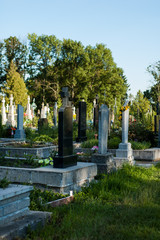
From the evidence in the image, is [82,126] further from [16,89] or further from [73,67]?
[73,67]

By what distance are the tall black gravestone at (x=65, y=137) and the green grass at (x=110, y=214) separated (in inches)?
29.8

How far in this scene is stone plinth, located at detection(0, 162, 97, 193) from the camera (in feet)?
19.9

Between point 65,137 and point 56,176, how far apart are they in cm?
106

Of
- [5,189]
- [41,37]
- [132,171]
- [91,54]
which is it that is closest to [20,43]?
[41,37]

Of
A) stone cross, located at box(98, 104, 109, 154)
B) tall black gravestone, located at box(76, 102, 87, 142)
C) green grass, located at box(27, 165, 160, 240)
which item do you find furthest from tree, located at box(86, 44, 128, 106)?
green grass, located at box(27, 165, 160, 240)

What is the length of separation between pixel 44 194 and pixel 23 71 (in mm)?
48277

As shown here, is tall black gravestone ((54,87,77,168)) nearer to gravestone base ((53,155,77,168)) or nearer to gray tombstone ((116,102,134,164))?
gravestone base ((53,155,77,168))

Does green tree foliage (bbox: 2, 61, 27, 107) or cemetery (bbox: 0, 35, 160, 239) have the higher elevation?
green tree foliage (bbox: 2, 61, 27, 107)

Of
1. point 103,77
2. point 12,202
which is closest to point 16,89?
point 103,77

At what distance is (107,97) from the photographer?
49.6m

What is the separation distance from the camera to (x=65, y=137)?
22.3 ft

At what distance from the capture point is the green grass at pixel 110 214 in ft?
13.2

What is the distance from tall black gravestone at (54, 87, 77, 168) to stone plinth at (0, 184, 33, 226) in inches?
96.1

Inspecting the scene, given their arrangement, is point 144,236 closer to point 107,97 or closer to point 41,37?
point 107,97
